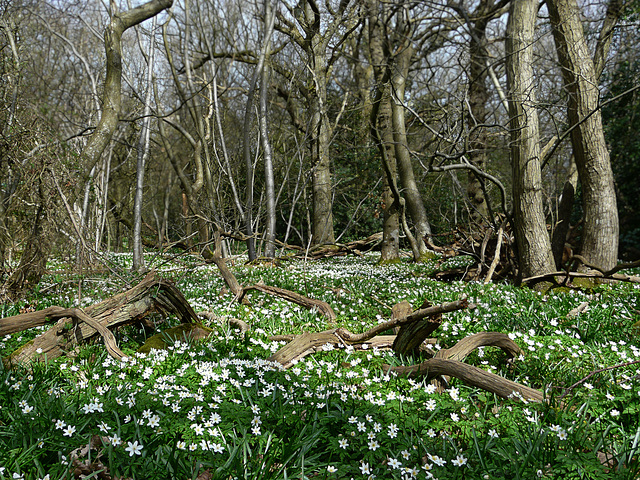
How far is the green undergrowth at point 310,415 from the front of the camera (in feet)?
5.84

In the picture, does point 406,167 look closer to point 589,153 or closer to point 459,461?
point 589,153

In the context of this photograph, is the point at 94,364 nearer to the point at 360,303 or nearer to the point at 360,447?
the point at 360,447

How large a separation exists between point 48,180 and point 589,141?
7.35 m

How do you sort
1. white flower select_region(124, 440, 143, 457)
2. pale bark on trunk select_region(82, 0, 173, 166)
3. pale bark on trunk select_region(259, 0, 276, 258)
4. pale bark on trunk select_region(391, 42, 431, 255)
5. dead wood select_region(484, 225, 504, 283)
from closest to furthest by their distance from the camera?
white flower select_region(124, 440, 143, 457) < pale bark on trunk select_region(82, 0, 173, 166) < dead wood select_region(484, 225, 504, 283) < pale bark on trunk select_region(259, 0, 276, 258) < pale bark on trunk select_region(391, 42, 431, 255)

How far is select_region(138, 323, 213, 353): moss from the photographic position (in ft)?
10.3

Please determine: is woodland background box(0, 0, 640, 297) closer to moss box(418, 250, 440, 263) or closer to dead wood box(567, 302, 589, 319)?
moss box(418, 250, 440, 263)

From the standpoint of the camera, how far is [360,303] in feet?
16.8

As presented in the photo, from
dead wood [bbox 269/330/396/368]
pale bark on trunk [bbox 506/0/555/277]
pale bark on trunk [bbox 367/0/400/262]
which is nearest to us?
dead wood [bbox 269/330/396/368]

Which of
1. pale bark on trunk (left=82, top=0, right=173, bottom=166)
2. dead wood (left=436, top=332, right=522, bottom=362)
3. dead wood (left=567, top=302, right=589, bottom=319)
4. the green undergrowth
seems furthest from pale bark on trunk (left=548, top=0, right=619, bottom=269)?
pale bark on trunk (left=82, top=0, right=173, bottom=166)

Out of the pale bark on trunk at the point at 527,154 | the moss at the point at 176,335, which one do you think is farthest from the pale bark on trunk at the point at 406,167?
the moss at the point at 176,335

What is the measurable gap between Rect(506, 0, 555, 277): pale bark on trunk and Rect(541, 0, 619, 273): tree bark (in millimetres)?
793

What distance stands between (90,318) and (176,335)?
0.66 meters

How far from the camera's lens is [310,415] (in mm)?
2170

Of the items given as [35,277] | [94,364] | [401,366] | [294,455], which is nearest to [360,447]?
[294,455]
